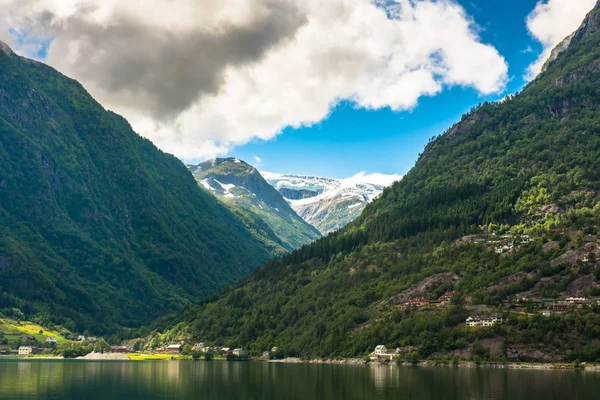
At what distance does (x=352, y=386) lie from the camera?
139 metres

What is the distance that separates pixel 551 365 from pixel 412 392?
253 ft

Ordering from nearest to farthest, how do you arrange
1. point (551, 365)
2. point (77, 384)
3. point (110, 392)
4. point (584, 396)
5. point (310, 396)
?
point (584, 396)
point (310, 396)
point (110, 392)
point (77, 384)
point (551, 365)

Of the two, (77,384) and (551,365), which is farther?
(551,365)

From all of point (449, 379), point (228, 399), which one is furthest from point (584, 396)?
point (228, 399)

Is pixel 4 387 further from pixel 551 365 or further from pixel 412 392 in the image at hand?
pixel 551 365

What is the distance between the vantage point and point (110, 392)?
132 meters

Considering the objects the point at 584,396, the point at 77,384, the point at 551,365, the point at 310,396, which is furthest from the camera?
the point at 551,365

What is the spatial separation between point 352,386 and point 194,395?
31597mm

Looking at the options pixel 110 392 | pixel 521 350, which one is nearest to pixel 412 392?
pixel 110 392

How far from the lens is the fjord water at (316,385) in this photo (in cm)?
12188

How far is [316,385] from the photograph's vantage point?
14212 cm

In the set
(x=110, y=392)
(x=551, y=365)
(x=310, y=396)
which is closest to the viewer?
(x=310, y=396)

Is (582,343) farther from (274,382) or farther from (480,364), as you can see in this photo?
(274,382)

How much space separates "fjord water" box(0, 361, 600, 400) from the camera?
121875mm
